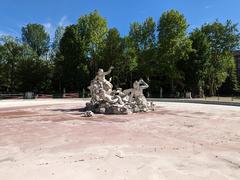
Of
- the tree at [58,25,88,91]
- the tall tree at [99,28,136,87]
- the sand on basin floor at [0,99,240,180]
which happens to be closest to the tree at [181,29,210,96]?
the tall tree at [99,28,136,87]

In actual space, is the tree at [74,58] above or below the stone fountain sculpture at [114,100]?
above

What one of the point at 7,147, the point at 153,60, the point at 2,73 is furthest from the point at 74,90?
the point at 7,147

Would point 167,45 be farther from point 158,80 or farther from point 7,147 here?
point 7,147

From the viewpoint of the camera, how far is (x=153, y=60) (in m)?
41.8

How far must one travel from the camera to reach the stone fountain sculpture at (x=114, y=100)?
55.9ft

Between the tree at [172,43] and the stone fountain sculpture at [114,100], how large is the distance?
21.5 meters

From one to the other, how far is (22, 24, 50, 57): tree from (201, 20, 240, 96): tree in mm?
33956

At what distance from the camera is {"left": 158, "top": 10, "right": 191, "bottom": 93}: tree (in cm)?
3984

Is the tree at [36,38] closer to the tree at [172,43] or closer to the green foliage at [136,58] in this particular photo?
the green foliage at [136,58]

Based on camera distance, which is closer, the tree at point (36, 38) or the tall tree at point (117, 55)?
the tall tree at point (117, 55)

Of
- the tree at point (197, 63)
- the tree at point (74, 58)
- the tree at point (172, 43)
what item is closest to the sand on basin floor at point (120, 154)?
the tree at point (172, 43)

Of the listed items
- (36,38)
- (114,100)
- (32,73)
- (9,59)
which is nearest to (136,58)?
(32,73)

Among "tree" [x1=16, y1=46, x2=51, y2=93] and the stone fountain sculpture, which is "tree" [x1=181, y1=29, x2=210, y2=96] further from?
"tree" [x1=16, y1=46, x2=51, y2=93]

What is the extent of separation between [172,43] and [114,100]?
25214mm
